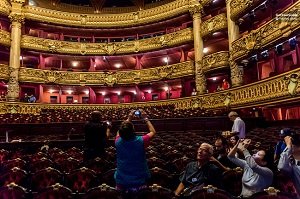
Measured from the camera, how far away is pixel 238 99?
13.7 m

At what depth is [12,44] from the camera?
1895 cm

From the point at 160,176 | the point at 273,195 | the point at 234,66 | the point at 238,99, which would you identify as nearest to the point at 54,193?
the point at 160,176

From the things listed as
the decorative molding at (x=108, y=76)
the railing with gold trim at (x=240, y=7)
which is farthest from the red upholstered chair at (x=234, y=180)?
the decorative molding at (x=108, y=76)

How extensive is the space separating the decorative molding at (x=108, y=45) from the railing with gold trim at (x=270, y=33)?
19.2 ft

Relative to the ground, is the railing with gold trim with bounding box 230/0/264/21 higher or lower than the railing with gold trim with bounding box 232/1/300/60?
higher

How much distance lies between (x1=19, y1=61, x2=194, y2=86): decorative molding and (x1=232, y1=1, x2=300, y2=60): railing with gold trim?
5.14 meters

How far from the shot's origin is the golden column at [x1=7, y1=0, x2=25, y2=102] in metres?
18.3

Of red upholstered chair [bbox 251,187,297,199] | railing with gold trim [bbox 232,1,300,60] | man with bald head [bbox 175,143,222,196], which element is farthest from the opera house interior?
red upholstered chair [bbox 251,187,297,199]

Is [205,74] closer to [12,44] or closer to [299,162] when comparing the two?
[12,44]

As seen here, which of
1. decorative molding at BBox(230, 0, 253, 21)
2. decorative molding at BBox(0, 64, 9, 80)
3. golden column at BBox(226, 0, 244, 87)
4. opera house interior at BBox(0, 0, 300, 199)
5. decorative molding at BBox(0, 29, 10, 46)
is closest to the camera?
opera house interior at BBox(0, 0, 300, 199)

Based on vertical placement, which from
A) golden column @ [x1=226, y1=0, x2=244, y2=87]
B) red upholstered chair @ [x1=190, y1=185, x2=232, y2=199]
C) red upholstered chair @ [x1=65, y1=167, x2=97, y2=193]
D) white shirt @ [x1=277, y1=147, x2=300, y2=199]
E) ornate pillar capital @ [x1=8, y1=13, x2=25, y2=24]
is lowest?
red upholstered chair @ [x1=65, y1=167, x2=97, y2=193]

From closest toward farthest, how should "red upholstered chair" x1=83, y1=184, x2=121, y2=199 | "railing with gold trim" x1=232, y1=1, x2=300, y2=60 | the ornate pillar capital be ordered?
"red upholstered chair" x1=83, y1=184, x2=121, y2=199 < "railing with gold trim" x1=232, y1=1, x2=300, y2=60 < the ornate pillar capital

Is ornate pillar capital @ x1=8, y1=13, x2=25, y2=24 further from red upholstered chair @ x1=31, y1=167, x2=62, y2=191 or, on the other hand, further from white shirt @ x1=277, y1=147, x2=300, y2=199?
white shirt @ x1=277, y1=147, x2=300, y2=199

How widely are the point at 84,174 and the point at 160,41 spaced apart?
18443 mm
